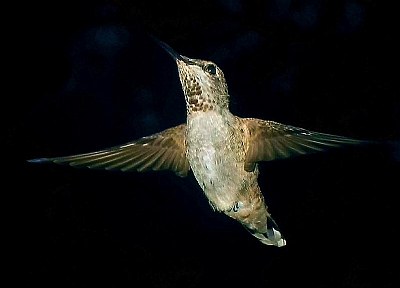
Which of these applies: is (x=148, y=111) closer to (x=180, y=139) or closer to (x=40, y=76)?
(x=40, y=76)

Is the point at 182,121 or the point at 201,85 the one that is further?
the point at 182,121

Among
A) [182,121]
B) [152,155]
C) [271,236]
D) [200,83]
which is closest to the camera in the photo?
[200,83]

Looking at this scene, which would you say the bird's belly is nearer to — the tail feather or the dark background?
the tail feather

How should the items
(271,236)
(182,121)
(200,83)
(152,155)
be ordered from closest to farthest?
(200,83) < (152,155) < (271,236) < (182,121)

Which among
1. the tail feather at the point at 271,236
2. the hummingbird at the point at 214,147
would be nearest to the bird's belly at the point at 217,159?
the hummingbird at the point at 214,147

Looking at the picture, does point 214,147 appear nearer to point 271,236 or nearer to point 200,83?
point 200,83

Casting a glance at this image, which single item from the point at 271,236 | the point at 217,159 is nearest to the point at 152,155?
the point at 217,159

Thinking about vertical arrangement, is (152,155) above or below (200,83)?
below
